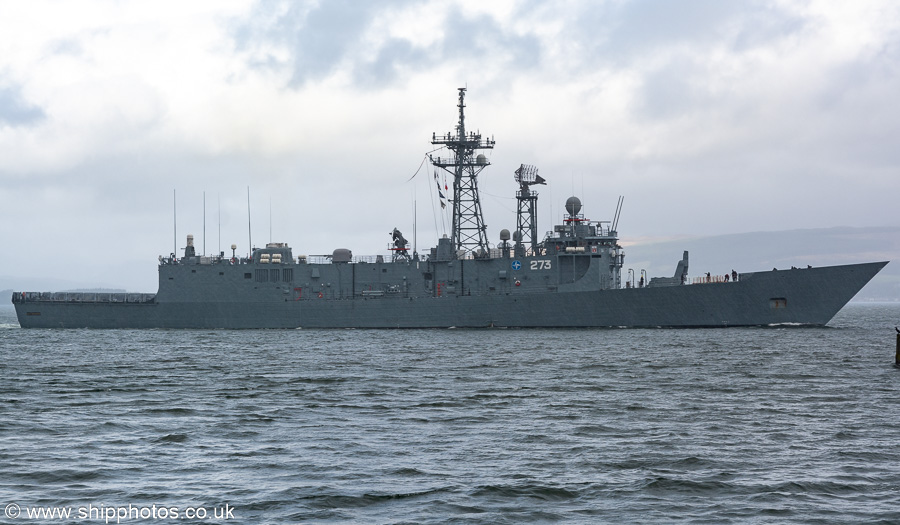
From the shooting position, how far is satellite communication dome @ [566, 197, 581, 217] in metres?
41.9

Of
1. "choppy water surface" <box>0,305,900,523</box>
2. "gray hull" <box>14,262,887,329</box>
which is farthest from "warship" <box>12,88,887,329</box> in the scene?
"choppy water surface" <box>0,305,900,523</box>

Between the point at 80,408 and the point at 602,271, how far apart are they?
2660 cm

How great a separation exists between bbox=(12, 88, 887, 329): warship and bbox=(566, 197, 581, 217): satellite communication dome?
6cm

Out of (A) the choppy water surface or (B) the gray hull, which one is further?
(B) the gray hull

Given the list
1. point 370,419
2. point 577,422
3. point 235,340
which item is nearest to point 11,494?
point 370,419

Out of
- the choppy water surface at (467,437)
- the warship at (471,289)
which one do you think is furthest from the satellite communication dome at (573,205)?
the choppy water surface at (467,437)

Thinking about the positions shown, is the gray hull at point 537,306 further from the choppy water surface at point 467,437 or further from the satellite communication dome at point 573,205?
the choppy water surface at point 467,437

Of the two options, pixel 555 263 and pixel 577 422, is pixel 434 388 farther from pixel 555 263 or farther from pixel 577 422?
pixel 555 263

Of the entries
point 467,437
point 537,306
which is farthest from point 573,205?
point 467,437

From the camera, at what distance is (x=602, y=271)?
132ft

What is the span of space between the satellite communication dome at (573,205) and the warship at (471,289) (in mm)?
65

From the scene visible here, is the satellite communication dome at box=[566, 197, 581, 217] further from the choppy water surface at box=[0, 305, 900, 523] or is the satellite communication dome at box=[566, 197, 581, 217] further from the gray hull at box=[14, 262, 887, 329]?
the choppy water surface at box=[0, 305, 900, 523]

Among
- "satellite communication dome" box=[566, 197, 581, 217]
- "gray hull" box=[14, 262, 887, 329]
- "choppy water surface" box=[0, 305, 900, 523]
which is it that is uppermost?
"satellite communication dome" box=[566, 197, 581, 217]

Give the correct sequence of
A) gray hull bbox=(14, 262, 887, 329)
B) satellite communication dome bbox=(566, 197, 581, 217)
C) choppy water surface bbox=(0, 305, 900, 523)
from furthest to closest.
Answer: satellite communication dome bbox=(566, 197, 581, 217) < gray hull bbox=(14, 262, 887, 329) < choppy water surface bbox=(0, 305, 900, 523)
